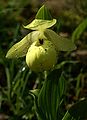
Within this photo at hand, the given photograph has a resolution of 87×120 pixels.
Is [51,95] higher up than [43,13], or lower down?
lower down

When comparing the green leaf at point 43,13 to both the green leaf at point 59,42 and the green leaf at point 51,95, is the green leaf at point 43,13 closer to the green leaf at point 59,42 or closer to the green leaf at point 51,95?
the green leaf at point 59,42

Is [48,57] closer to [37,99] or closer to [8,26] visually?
[37,99]

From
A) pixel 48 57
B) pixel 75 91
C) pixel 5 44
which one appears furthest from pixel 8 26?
pixel 48 57

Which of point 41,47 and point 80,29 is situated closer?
point 41,47

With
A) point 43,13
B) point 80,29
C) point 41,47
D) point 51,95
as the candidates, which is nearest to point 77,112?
point 51,95

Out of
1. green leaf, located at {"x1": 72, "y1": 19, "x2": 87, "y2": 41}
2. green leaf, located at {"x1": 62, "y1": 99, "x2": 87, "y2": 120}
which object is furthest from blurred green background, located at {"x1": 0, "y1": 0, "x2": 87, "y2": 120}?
green leaf, located at {"x1": 62, "y1": 99, "x2": 87, "y2": 120}

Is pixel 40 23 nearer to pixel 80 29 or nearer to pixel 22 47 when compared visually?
pixel 22 47
